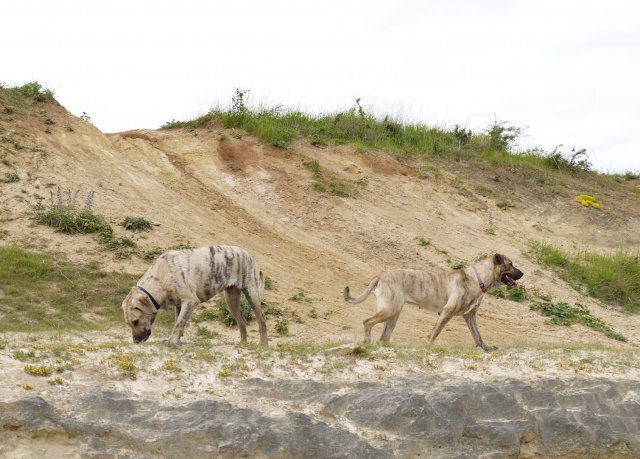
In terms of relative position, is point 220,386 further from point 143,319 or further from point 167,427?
point 143,319

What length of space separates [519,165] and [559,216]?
10.9 ft

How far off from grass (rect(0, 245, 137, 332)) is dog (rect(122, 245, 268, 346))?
3.10m

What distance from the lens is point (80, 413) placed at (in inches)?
321

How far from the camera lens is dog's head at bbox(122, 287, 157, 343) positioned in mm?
10688

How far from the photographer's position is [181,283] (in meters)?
10.9

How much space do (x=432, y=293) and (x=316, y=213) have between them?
8.82 m

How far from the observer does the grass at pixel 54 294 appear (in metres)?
13.7

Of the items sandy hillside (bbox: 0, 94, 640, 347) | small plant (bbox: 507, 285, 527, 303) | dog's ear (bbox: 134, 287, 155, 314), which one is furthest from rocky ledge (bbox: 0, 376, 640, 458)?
small plant (bbox: 507, 285, 527, 303)

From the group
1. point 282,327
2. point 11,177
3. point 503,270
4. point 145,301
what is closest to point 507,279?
point 503,270

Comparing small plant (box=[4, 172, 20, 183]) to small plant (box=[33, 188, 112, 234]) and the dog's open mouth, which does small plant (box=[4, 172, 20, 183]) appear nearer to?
small plant (box=[33, 188, 112, 234])

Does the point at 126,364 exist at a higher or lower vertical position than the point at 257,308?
lower

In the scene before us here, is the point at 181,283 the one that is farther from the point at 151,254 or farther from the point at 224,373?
the point at 151,254

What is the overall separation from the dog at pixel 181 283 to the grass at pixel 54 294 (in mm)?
3104

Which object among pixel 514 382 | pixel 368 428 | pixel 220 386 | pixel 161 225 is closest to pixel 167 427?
pixel 220 386
